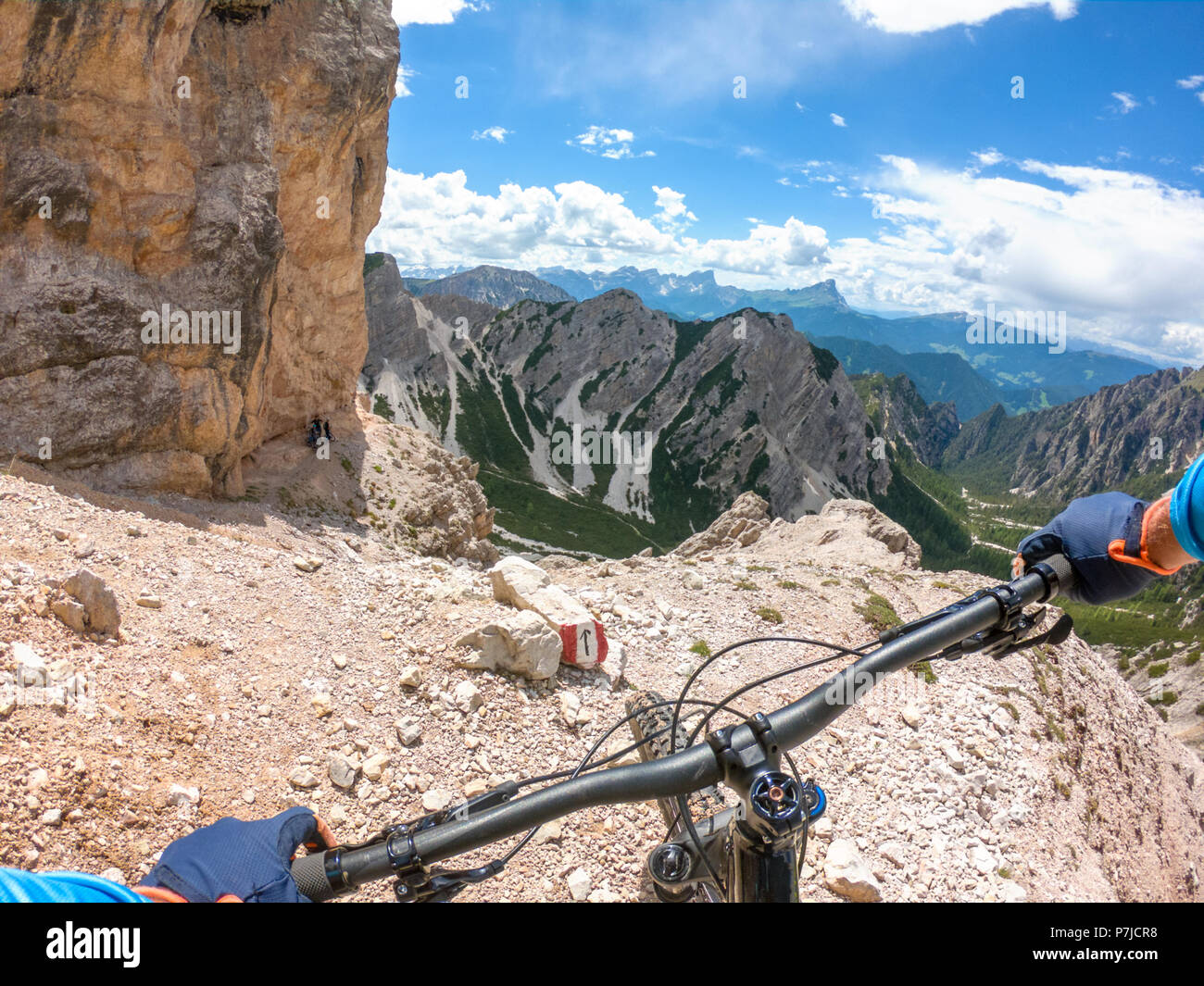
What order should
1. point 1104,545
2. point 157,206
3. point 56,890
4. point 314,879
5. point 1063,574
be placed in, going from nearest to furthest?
1. point 56,890
2. point 314,879
3. point 1104,545
4. point 1063,574
5. point 157,206

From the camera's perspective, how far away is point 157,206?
76.9ft

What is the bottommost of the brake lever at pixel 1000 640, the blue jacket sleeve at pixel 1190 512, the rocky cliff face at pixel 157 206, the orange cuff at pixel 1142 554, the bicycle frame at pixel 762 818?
the bicycle frame at pixel 762 818

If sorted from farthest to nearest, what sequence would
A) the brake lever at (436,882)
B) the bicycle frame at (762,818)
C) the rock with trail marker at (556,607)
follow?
1. the rock with trail marker at (556,607)
2. the brake lever at (436,882)
3. the bicycle frame at (762,818)

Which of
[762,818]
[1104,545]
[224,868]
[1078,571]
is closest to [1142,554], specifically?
[1104,545]

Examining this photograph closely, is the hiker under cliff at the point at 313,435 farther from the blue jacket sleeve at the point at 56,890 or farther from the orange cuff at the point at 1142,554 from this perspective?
the orange cuff at the point at 1142,554

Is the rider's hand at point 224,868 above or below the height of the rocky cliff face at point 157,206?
below

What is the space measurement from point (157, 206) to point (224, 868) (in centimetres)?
2793

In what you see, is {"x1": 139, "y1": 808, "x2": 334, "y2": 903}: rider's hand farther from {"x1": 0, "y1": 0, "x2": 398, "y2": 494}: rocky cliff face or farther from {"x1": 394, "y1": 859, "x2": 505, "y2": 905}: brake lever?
{"x1": 0, "y1": 0, "x2": 398, "y2": 494}: rocky cliff face

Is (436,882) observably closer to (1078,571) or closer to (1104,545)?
(1078,571)

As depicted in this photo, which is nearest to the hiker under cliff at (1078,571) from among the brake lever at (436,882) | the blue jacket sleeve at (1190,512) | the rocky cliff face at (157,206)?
the blue jacket sleeve at (1190,512)

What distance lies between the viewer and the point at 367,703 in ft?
32.0

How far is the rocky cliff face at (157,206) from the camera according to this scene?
66.6 feet
